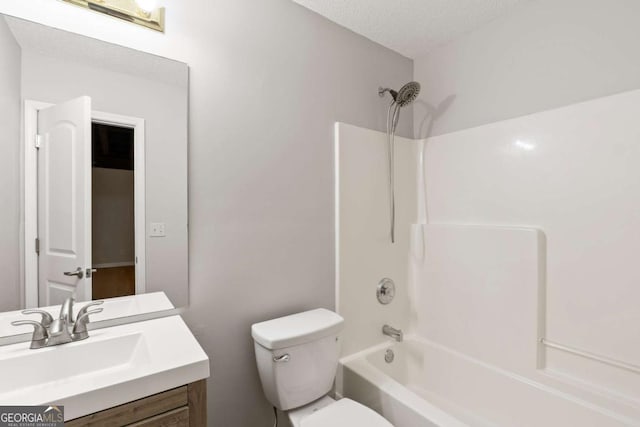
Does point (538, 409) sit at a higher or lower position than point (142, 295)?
lower

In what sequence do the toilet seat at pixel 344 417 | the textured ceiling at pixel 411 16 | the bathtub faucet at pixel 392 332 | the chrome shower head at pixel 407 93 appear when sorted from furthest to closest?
the bathtub faucet at pixel 392 332, the chrome shower head at pixel 407 93, the textured ceiling at pixel 411 16, the toilet seat at pixel 344 417

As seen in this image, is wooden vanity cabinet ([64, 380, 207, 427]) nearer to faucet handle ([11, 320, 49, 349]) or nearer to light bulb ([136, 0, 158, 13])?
faucet handle ([11, 320, 49, 349])

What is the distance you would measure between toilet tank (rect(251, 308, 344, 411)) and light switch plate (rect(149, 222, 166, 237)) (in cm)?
59

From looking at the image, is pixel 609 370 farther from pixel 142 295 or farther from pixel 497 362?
pixel 142 295

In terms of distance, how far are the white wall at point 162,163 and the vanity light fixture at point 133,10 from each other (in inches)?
8.7

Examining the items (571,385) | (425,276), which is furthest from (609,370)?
(425,276)

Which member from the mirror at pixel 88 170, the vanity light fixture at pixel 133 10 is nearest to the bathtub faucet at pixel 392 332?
A: the mirror at pixel 88 170

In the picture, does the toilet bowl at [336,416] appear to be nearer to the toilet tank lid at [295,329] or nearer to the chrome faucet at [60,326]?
the toilet tank lid at [295,329]

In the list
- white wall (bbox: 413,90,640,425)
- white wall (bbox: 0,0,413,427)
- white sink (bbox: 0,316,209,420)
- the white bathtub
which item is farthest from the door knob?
white wall (bbox: 413,90,640,425)

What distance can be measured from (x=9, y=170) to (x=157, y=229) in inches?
19.3

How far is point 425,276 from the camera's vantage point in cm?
210

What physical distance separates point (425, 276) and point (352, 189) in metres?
0.83

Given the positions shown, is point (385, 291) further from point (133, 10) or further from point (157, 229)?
point (133, 10)

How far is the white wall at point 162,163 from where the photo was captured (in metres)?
1.22
